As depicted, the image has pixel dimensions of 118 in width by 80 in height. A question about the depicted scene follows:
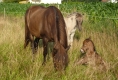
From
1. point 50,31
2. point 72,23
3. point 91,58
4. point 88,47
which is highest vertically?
point 50,31

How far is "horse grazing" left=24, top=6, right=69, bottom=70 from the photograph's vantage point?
559cm

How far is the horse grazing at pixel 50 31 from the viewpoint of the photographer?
5589mm

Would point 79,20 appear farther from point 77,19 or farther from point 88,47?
point 88,47

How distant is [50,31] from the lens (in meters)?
6.70

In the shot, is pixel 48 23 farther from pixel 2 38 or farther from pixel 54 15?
pixel 2 38

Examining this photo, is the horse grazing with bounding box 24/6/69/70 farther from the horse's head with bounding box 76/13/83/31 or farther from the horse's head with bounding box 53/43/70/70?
the horse's head with bounding box 76/13/83/31

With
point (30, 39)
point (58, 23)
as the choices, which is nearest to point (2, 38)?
point (30, 39)

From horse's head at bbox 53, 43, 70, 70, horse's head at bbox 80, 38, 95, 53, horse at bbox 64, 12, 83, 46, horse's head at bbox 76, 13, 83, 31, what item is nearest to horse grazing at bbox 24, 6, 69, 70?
horse's head at bbox 53, 43, 70, 70

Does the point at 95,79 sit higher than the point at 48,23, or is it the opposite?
the point at 48,23

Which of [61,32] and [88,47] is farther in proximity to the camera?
[88,47]

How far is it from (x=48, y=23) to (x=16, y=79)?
206cm

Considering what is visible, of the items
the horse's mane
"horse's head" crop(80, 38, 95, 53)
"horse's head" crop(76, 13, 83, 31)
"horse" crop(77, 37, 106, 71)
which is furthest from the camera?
"horse's head" crop(76, 13, 83, 31)

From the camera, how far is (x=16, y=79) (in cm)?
534

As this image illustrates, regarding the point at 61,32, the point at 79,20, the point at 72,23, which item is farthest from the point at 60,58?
the point at 72,23
